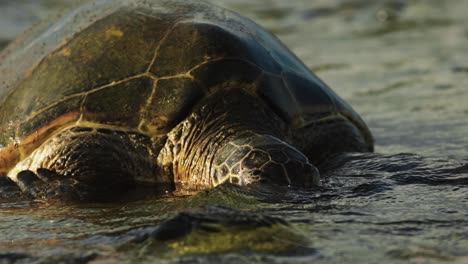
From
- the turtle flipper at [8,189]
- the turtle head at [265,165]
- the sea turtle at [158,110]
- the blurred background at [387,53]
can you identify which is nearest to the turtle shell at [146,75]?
the sea turtle at [158,110]

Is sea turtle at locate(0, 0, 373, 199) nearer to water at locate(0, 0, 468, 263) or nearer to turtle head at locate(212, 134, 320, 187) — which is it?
turtle head at locate(212, 134, 320, 187)

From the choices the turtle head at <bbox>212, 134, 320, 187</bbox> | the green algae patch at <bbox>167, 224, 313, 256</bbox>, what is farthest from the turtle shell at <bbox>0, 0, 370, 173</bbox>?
the green algae patch at <bbox>167, 224, 313, 256</bbox>

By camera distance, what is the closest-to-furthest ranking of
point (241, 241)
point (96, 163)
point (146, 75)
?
1. point (241, 241)
2. point (96, 163)
3. point (146, 75)

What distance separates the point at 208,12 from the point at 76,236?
7.90 feet

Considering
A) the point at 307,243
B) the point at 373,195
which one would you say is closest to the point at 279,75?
the point at 373,195

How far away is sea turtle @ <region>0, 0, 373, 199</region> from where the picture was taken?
16.1 ft

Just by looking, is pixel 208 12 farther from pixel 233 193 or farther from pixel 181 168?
pixel 233 193

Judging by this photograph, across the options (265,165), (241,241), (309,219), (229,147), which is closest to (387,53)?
(229,147)

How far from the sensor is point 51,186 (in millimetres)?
4793

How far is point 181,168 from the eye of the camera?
498 centimetres

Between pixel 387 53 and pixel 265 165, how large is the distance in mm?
6727

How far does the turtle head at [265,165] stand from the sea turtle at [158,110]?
1cm

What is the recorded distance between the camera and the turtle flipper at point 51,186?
4695 mm

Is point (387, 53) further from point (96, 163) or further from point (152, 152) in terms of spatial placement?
point (96, 163)
